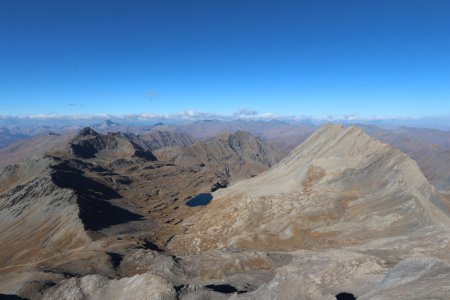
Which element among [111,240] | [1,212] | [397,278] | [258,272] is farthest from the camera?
[1,212]

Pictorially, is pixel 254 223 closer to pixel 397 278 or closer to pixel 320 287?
pixel 320 287

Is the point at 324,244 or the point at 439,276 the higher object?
the point at 439,276

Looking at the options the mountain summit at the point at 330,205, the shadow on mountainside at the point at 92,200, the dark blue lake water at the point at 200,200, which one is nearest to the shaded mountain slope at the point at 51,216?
the shadow on mountainside at the point at 92,200

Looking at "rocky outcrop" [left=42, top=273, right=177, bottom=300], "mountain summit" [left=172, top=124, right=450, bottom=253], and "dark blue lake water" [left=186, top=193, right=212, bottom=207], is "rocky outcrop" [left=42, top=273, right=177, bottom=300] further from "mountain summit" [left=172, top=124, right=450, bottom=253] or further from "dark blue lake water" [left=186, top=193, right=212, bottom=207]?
"dark blue lake water" [left=186, top=193, right=212, bottom=207]

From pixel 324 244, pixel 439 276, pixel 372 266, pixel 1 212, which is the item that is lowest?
pixel 1 212

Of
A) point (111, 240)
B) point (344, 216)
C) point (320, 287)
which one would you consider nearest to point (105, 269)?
point (111, 240)

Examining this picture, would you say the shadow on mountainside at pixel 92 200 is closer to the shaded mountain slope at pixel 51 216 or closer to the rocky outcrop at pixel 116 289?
the shaded mountain slope at pixel 51 216

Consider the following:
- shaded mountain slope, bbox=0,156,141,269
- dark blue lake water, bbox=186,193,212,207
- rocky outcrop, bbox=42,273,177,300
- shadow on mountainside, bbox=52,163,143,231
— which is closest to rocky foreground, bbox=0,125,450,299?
rocky outcrop, bbox=42,273,177,300
